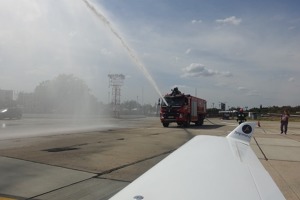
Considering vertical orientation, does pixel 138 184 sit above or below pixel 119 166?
above

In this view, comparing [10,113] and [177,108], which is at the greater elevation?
[177,108]

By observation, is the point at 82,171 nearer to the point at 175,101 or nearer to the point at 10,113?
the point at 175,101

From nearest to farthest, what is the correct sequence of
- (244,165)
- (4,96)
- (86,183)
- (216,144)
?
(244,165)
(216,144)
(86,183)
(4,96)

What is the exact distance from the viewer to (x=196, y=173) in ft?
9.16

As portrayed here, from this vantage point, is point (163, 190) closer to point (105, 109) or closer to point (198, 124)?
point (198, 124)

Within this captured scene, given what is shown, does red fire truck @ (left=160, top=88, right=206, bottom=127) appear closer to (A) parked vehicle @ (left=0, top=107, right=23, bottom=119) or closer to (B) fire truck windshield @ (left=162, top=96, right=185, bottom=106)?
(B) fire truck windshield @ (left=162, top=96, right=185, bottom=106)

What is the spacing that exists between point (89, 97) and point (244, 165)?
6605 cm

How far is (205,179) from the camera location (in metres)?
2.61

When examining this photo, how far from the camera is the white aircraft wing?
222cm

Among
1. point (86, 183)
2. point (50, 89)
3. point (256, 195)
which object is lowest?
point (86, 183)

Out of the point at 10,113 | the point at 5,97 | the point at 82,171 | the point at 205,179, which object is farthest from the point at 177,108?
the point at 5,97

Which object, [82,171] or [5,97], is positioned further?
[5,97]

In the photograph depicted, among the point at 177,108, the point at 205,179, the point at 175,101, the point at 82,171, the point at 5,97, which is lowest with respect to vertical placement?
the point at 82,171

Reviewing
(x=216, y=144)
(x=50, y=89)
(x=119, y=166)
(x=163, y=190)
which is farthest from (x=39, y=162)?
(x=50, y=89)
